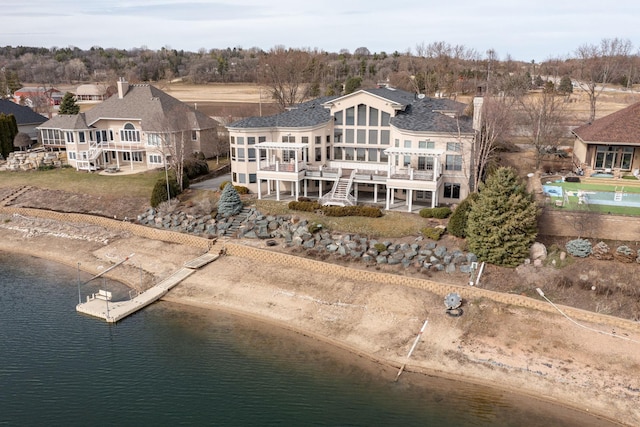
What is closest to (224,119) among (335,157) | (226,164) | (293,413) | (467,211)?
(226,164)

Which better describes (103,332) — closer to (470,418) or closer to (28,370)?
(28,370)

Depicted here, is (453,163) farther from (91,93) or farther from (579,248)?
(91,93)

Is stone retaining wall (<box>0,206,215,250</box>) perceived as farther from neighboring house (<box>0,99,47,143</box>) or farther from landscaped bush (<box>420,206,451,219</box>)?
neighboring house (<box>0,99,47,143</box>)

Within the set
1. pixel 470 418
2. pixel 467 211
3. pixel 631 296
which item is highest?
pixel 467 211

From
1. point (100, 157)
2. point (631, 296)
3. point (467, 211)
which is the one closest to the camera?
point (631, 296)

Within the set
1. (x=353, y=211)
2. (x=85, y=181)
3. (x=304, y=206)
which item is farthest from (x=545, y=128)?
(x=85, y=181)

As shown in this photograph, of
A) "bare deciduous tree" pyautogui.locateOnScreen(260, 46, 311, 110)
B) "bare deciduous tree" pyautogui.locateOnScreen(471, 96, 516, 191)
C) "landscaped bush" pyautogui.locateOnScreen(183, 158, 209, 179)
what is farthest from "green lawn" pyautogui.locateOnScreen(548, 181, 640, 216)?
"bare deciduous tree" pyautogui.locateOnScreen(260, 46, 311, 110)
